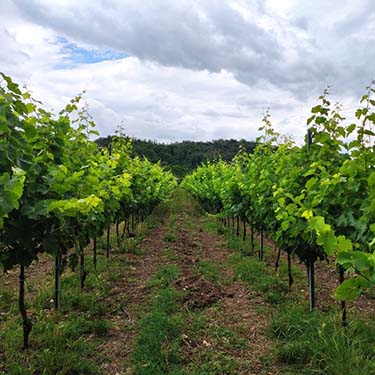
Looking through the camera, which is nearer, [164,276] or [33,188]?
[33,188]

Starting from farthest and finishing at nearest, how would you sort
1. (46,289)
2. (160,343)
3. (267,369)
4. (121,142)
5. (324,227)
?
1. (121,142)
2. (46,289)
3. (160,343)
4. (267,369)
5. (324,227)

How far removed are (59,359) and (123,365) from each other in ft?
2.09

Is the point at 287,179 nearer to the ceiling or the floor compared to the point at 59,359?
nearer to the ceiling

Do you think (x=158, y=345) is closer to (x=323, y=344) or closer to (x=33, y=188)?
(x=323, y=344)

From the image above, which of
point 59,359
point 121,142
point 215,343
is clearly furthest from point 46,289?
point 121,142

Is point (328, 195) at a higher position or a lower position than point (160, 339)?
higher

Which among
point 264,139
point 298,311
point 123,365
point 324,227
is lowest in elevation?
point 123,365

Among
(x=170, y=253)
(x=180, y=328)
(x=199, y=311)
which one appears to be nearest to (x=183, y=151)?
(x=170, y=253)

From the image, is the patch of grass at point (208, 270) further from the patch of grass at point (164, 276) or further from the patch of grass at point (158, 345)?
the patch of grass at point (158, 345)

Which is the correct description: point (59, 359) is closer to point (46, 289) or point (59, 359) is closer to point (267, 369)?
point (267, 369)

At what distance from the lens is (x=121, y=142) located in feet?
31.7

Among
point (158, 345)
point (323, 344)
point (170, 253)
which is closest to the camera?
point (323, 344)

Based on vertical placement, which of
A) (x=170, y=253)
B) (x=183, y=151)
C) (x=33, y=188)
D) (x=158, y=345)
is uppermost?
(x=183, y=151)

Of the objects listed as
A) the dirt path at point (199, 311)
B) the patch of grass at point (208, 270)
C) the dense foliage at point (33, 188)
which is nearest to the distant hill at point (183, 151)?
the dirt path at point (199, 311)
